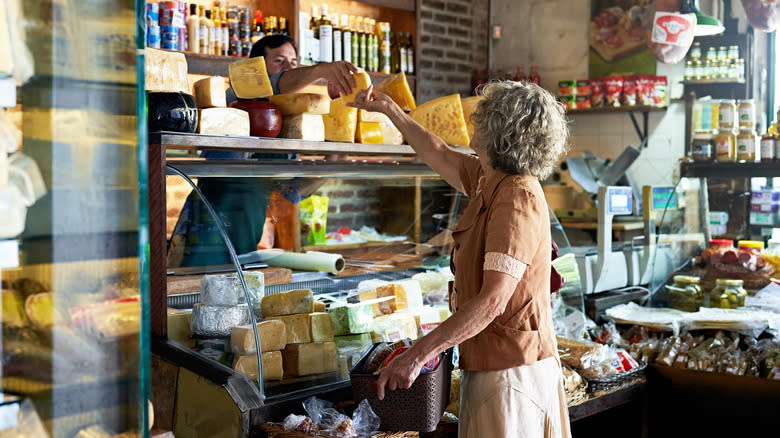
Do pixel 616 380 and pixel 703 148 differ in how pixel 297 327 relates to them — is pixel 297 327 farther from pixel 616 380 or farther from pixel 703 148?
pixel 703 148

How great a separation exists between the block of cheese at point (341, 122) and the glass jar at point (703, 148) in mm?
2040

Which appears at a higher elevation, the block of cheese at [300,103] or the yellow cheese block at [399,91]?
the yellow cheese block at [399,91]

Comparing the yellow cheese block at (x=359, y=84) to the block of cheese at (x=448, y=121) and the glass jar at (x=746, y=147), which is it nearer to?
the block of cheese at (x=448, y=121)

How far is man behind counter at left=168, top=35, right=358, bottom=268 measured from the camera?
7.38ft

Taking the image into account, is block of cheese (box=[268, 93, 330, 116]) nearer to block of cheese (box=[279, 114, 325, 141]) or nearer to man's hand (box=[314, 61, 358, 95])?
block of cheese (box=[279, 114, 325, 141])

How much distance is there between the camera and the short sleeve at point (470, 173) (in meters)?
2.23

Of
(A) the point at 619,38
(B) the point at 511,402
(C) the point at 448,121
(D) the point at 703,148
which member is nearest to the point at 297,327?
(B) the point at 511,402

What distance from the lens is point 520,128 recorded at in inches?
71.0

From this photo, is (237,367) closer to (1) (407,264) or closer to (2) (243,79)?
(2) (243,79)

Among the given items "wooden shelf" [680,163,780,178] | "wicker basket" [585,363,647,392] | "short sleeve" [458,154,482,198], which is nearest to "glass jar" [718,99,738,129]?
"wooden shelf" [680,163,780,178]

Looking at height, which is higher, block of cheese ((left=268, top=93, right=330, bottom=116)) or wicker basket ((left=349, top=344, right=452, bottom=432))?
block of cheese ((left=268, top=93, right=330, bottom=116))

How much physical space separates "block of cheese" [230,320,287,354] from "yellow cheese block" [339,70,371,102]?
763mm

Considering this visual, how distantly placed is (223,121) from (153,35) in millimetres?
2478

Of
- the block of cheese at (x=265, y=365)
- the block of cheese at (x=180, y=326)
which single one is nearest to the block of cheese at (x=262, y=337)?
the block of cheese at (x=265, y=365)
